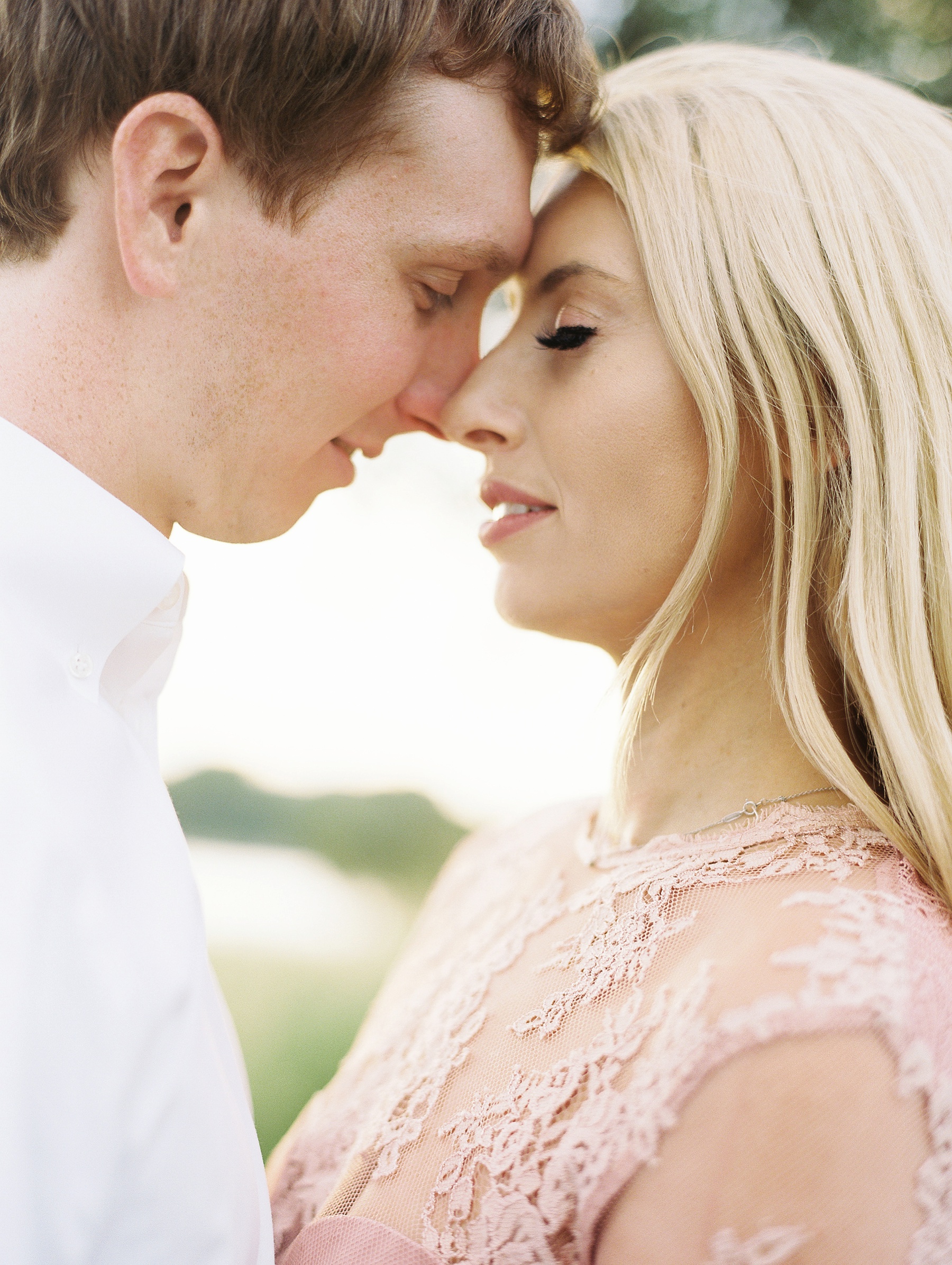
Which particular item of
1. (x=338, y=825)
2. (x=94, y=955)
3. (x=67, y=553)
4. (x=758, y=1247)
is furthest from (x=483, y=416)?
(x=338, y=825)

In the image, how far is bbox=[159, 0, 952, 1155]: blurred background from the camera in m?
6.50

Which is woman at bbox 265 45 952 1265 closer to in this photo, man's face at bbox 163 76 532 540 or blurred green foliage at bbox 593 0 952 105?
man's face at bbox 163 76 532 540

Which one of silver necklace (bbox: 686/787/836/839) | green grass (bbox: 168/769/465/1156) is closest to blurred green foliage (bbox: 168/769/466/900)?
green grass (bbox: 168/769/465/1156)

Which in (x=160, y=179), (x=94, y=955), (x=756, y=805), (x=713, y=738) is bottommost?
(x=94, y=955)

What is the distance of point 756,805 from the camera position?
182 centimetres

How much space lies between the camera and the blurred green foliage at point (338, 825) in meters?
7.30

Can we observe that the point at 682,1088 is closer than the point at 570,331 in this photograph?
Yes

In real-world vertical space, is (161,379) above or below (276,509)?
above

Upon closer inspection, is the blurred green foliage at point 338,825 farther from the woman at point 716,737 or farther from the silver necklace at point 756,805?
the silver necklace at point 756,805

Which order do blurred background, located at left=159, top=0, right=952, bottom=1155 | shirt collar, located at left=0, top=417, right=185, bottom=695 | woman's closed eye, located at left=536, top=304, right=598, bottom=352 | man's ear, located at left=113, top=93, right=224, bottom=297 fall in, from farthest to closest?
1. blurred background, located at left=159, top=0, right=952, bottom=1155
2. woman's closed eye, located at left=536, top=304, right=598, bottom=352
3. man's ear, located at left=113, top=93, right=224, bottom=297
4. shirt collar, located at left=0, top=417, right=185, bottom=695

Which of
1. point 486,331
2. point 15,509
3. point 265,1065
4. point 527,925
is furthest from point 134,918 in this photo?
point 265,1065

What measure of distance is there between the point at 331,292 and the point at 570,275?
1.54 feet

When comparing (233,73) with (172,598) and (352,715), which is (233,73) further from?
(352,715)

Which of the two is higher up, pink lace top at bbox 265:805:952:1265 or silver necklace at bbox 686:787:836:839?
silver necklace at bbox 686:787:836:839
